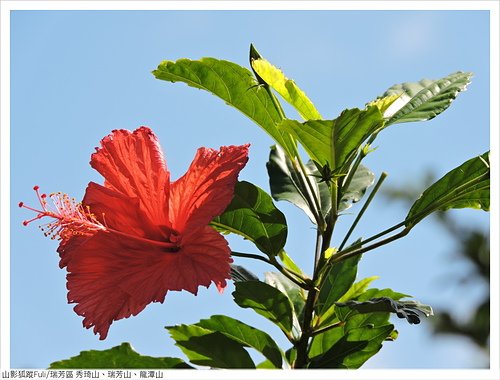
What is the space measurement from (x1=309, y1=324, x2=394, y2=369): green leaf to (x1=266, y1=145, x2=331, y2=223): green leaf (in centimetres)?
30

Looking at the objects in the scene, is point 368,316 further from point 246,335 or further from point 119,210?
point 119,210

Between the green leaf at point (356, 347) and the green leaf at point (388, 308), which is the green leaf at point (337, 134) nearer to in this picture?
the green leaf at point (388, 308)

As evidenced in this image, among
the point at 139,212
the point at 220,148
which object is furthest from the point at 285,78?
the point at 139,212

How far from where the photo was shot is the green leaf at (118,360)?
183cm

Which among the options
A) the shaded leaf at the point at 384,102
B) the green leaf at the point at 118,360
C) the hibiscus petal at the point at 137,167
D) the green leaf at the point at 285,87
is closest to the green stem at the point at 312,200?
the green leaf at the point at 285,87

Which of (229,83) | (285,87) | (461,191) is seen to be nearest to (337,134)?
(285,87)

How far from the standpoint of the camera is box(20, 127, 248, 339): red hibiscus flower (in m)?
1.64

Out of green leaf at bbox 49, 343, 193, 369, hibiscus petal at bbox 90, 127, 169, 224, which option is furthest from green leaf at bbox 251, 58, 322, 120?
green leaf at bbox 49, 343, 193, 369

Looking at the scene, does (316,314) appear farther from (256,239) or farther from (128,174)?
(128,174)

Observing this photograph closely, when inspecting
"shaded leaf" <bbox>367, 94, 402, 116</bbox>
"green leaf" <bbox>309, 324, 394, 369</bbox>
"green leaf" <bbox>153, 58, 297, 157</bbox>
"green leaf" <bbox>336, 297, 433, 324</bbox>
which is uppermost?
"green leaf" <bbox>153, 58, 297, 157</bbox>

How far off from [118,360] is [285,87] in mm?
770

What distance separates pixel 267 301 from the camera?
1.86m

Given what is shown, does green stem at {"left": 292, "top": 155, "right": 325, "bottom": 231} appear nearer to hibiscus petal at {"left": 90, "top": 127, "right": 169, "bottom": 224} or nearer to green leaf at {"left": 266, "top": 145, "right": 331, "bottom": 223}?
green leaf at {"left": 266, "top": 145, "right": 331, "bottom": 223}

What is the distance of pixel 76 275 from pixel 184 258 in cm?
25
